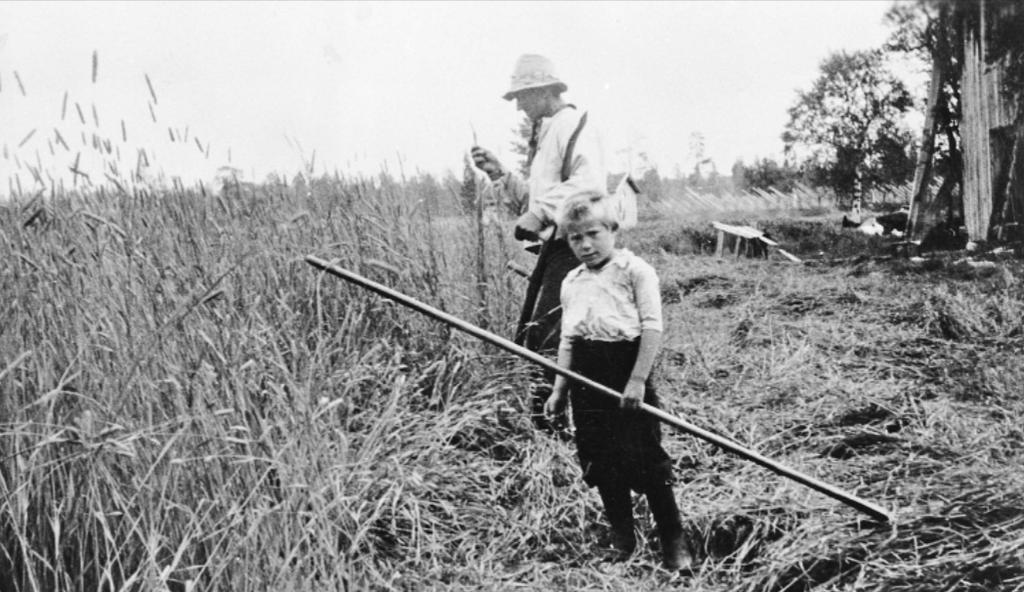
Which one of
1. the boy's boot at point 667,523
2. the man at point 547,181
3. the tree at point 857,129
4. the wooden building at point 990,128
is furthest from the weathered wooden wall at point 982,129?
the tree at point 857,129

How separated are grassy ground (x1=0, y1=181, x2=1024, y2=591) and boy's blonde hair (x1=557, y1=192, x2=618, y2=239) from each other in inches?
31.8

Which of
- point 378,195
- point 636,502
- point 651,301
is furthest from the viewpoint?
point 378,195

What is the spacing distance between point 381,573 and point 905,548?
4.77ft

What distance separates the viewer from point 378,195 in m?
3.82

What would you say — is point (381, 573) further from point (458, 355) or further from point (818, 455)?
point (818, 455)

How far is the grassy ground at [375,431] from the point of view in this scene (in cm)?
164

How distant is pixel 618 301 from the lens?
2.33 m

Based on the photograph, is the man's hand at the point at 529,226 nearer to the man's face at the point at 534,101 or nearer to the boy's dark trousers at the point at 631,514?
the man's face at the point at 534,101

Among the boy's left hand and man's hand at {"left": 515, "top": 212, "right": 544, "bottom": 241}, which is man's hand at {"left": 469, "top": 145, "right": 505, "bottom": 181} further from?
the boy's left hand

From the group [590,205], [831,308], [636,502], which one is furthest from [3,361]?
[831,308]

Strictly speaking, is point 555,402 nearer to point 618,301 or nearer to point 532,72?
point 618,301

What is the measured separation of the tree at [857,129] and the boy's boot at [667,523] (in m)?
19.3

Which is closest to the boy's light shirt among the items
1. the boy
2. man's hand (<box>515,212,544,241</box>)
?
the boy

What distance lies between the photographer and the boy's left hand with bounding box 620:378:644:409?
2248mm
